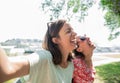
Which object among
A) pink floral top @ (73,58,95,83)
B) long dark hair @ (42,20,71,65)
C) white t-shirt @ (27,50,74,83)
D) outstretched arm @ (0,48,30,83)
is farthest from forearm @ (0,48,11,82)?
pink floral top @ (73,58,95,83)

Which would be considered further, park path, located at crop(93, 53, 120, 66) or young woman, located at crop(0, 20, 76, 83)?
park path, located at crop(93, 53, 120, 66)

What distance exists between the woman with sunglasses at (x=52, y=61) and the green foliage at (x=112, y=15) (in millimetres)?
13171

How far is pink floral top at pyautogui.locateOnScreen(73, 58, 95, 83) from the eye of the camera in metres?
2.58

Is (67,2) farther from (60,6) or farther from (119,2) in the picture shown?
(119,2)

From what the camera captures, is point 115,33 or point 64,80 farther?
point 115,33

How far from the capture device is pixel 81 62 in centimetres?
271

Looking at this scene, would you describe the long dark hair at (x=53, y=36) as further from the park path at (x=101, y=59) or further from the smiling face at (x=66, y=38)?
the park path at (x=101, y=59)

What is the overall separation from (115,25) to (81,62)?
18163mm

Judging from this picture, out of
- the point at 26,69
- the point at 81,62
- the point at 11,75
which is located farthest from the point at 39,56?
the point at 81,62

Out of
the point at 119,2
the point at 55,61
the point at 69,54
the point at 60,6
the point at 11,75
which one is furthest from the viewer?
the point at 60,6

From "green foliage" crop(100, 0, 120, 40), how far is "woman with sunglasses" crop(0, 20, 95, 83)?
13.2m

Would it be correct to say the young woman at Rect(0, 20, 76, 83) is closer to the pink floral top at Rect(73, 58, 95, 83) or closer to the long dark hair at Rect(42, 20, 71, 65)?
the long dark hair at Rect(42, 20, 71, 65)

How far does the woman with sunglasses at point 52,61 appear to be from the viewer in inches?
68.0

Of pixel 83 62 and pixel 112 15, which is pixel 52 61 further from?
pixel 112 15
